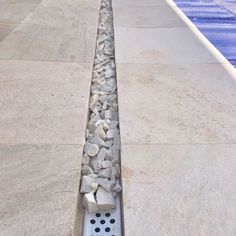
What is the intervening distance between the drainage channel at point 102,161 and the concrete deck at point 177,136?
87 millimetres

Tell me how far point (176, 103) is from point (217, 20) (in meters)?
2.95

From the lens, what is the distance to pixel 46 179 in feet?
5.92

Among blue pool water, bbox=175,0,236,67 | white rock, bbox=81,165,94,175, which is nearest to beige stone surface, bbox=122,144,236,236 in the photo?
white rock, bbox=81,165,94,175

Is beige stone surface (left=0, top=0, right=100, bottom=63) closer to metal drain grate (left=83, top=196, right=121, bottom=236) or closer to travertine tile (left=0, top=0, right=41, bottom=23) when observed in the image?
travertine tile (left=0, top=0, right=41, bottom=23)

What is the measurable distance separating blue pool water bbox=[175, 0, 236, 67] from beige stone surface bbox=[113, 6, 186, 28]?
32 centimetres

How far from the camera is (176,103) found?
2.65 metres

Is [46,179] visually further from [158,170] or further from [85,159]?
[158,170]

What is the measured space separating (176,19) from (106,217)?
13.0ft

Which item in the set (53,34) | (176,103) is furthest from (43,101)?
(53,34)

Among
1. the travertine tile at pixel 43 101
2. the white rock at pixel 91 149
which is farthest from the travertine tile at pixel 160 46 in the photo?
the white rock at pixel 91 149

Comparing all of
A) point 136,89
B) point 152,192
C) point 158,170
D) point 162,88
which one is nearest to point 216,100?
point 162,88

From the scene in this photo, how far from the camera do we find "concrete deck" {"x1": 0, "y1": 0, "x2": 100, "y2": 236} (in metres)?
1.61

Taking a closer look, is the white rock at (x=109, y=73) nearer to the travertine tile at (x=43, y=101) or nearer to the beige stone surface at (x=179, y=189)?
the travertine tile at (x=43, y=101)

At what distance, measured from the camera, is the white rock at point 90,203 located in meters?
1.72
